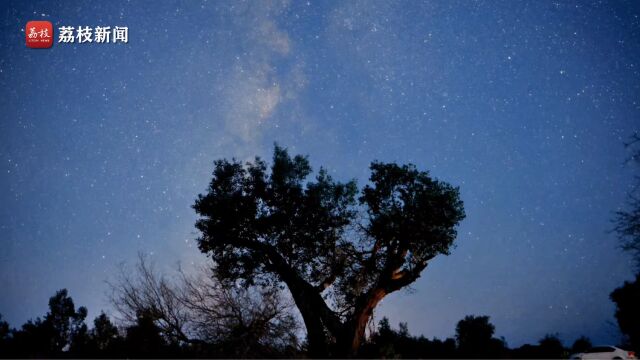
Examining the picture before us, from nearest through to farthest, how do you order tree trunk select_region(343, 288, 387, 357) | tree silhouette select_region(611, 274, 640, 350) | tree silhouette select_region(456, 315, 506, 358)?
tree trunk select_region(343, 288, 387, 357) → tree silhouette select_region(611, 274, 640, 350) → tree silhouette select_region(456, 315, 506, 358)

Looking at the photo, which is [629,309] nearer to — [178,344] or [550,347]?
[550,347]

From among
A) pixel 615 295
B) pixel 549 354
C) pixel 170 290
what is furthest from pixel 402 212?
pixel 615 295

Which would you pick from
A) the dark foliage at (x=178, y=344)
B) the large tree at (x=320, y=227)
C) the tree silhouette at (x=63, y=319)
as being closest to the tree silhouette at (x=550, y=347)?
the dark foliage at (x=178, y=344)

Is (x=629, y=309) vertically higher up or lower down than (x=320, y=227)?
lower down

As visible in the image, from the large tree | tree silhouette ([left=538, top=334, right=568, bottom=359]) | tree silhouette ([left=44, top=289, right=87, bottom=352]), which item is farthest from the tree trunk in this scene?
tree silhouette ([left=44, top=289, right=87, bottom=352])

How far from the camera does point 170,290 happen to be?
17266 millimetres

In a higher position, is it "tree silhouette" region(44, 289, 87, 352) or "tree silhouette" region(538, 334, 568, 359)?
"tree silhouette" region(44, 289, 87, 352)

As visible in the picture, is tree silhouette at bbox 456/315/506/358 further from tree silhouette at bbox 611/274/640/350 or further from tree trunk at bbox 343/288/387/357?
tree trunk at bbox 343/288/387/357

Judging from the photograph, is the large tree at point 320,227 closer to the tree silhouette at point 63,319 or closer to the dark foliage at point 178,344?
the dark foliage at point 178,344

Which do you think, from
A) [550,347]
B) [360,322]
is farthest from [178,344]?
[550,347]

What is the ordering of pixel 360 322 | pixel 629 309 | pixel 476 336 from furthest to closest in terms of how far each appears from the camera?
pixel 476 336 → pixel 629 309 → pixel 360 322

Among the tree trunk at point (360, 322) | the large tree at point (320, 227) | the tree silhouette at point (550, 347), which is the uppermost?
the large tree at point (320, 227)

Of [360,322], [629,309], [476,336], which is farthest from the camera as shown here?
[476,336]

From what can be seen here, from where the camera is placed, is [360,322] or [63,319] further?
[63,319]
